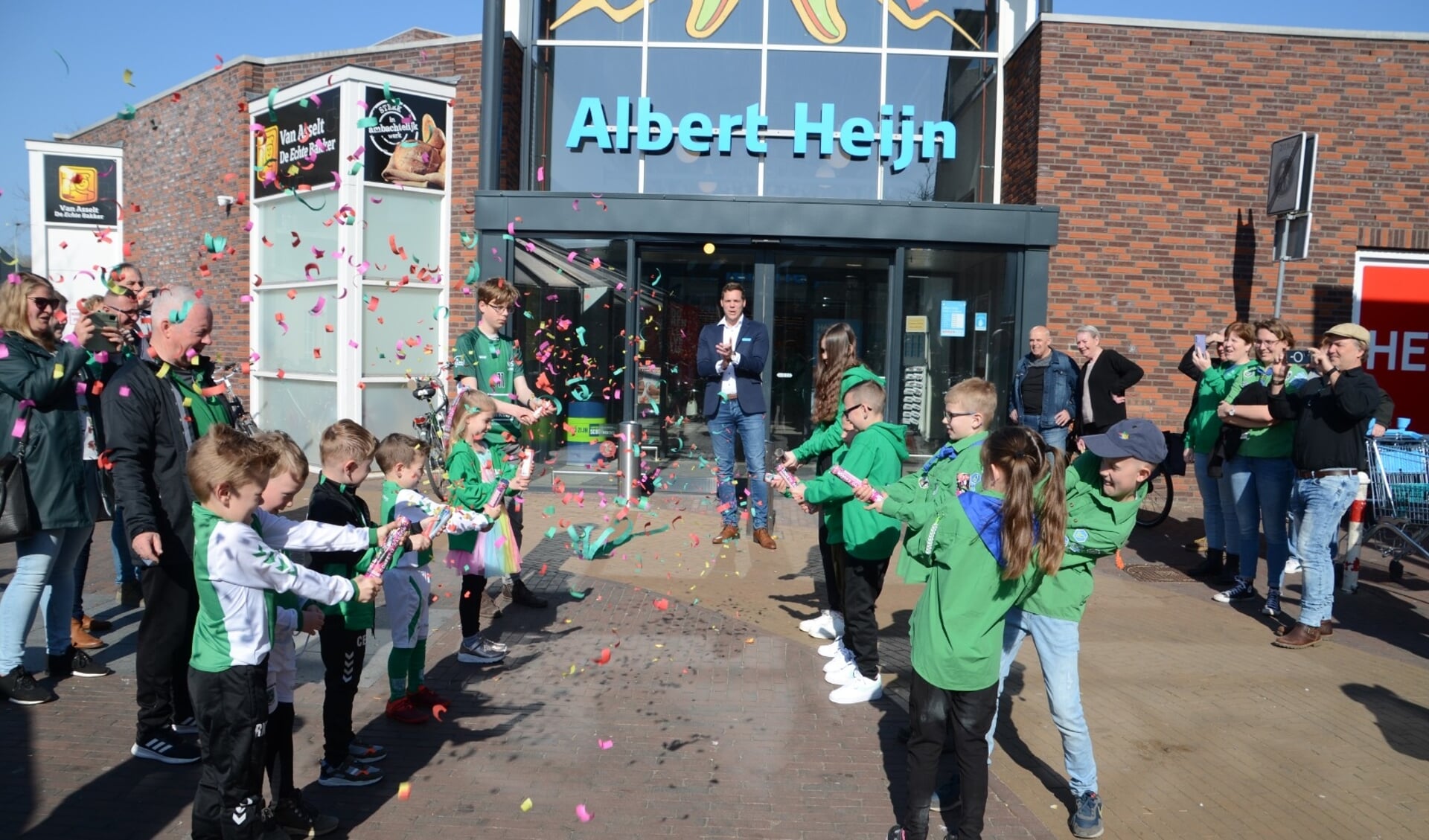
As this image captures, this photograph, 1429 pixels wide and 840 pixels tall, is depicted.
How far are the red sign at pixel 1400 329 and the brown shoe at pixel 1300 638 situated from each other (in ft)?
20.9

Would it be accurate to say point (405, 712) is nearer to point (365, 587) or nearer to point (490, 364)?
point (365, 587)

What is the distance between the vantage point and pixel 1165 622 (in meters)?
6.73

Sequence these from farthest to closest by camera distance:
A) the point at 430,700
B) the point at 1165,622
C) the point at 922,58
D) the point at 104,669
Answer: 1. the point at 922,58
2. the point at 1165,622
3. the point at 104,669
4. the point at 430,700

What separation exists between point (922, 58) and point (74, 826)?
11907 mm

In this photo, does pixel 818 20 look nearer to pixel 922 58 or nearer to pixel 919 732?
pixel 922 58

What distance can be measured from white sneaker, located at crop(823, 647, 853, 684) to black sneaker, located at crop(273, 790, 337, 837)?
8.75 feet

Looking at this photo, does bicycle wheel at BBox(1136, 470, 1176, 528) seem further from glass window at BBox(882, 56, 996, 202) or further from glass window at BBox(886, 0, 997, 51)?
glass window at BBox(886, 0, 997, 51)

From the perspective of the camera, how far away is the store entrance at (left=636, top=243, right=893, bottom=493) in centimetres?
1177

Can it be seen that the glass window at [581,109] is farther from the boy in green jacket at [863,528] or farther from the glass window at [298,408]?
the boy in green jacket at [863,528]

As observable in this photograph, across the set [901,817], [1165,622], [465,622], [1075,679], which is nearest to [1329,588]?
[1165,622]

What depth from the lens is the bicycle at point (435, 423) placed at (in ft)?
34.5

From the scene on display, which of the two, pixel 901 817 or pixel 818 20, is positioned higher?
pixel 818 20

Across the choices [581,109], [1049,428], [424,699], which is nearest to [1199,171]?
A: [1049,428]

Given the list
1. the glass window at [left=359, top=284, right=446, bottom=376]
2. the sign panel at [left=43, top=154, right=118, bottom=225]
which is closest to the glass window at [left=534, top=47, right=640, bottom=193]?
the glass window at [left=359, top=284, right=446, bottom=376]
